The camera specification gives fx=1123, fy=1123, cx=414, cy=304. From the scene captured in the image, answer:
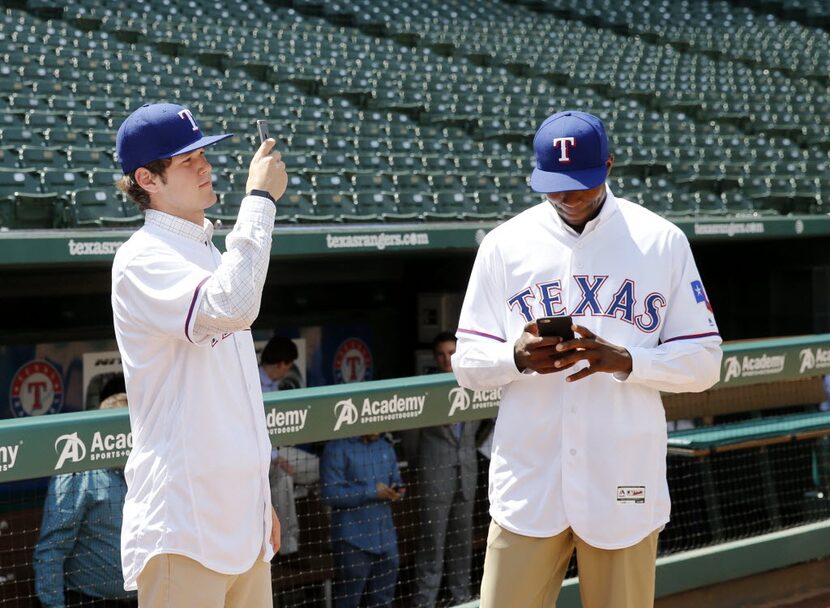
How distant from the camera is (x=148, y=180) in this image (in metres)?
2.29

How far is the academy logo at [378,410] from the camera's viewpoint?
3.54m

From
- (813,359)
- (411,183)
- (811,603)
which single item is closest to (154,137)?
(813,359)

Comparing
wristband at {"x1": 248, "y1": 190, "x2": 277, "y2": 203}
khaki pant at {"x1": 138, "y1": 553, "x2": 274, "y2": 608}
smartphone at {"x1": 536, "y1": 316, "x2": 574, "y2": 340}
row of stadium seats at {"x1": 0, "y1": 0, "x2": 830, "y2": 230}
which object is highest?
row of stadium seats at {"x1": 0, "y1": 0, "x2": 830, "y2": 230}

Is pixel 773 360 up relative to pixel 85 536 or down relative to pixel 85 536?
up

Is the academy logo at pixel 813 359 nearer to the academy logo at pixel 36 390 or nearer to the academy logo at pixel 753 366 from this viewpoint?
the academy logo at pixel 753 366

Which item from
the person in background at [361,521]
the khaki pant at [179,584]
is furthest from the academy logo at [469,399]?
the khaki pant at [179,584]

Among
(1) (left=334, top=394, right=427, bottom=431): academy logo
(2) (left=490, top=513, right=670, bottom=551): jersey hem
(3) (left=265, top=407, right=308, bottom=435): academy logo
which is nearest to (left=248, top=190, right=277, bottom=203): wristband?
(2) (left=490, top=513, right=670, bottom=551): jersey hem

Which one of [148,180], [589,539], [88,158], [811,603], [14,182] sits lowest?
[811,603]

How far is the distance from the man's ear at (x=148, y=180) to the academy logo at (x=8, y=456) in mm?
941

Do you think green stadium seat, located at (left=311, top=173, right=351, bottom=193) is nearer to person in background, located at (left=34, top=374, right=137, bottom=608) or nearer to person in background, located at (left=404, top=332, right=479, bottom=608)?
person in background, located at (left=404, top=332, right=479, bottom=608)

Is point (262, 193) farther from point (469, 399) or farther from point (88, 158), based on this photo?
point (88, 158)

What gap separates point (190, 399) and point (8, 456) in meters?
0.91

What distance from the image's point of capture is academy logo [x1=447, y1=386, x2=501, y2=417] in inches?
152

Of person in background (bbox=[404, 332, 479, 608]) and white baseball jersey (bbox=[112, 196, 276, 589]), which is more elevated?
white baseball jersey (bbox=[112, 196, 276, 589])
